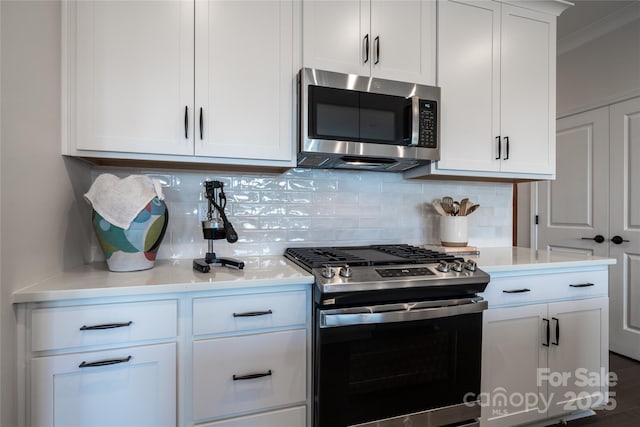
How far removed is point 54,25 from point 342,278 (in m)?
1.50

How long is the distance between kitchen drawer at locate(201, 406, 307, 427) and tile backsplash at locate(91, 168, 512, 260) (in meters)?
0.82

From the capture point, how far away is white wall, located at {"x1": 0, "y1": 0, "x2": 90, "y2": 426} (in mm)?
981

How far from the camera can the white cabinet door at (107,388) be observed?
1.06 meters

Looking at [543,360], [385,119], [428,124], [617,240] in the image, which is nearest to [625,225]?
[617,240]

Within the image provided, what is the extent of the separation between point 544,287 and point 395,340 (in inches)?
36.0

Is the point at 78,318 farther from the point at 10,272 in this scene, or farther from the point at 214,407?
the point at 214,407

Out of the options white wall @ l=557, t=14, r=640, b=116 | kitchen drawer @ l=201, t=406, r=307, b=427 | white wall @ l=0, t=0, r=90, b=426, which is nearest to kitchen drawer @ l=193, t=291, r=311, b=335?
kitchen drawer @ l=201, t=406, r=307, b=427

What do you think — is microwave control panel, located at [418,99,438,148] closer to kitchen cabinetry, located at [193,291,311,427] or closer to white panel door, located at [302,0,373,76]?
white panel door, located at [302,0,373,76]

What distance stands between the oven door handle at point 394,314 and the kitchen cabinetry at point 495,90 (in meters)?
0.77

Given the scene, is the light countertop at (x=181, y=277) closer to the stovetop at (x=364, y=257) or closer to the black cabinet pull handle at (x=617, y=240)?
the stovetop at (x=364, y=257)

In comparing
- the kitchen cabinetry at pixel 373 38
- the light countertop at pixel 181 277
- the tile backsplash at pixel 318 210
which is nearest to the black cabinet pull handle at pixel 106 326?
the light countertop at pixel 181 277

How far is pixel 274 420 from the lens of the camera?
1.28 m

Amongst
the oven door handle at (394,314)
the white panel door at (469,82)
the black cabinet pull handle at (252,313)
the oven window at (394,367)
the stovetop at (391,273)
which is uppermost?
the white panel door at (469,82)

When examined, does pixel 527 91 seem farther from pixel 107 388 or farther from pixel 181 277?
pixel 107 388
